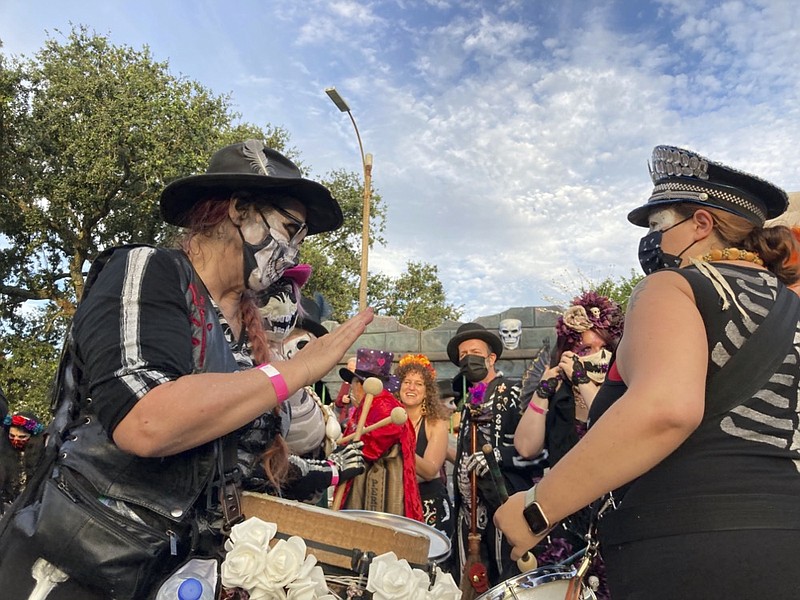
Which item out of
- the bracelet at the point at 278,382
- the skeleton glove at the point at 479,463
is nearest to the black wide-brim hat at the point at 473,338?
the skeleton glove at the point at 479,463

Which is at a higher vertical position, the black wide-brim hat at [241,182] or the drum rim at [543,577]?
the black wide-brim hat at [241,182]

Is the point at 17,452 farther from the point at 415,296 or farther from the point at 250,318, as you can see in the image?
the point at 415,296

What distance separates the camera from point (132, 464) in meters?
1.58

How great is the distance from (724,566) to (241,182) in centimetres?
→ 167

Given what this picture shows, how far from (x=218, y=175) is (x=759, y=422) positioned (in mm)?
1653

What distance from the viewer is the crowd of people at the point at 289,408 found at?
1458mm

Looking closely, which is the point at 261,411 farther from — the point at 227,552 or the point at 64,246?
the point at 64,246

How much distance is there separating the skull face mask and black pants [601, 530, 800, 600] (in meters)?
1.35

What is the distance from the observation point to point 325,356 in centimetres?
173

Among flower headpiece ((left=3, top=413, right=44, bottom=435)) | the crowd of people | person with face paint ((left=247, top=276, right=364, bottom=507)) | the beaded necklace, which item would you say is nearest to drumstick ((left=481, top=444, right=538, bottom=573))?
person with face paint ((left=247, top=276, right=364, bottom=507))

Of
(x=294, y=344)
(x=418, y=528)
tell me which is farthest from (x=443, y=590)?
(x=294, y=344)

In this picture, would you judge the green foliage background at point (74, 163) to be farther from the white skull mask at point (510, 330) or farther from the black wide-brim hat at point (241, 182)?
the black wide-brim hat at point (241, 182)

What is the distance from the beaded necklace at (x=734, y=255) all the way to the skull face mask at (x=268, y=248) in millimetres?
1288

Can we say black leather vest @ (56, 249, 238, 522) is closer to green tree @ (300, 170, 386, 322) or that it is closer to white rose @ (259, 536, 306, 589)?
white rose @ (259, 536, 306, 589)
